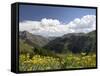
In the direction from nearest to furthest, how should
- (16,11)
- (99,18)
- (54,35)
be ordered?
(16,11), (54,35), (99,18)

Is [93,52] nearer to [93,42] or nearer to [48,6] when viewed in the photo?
[93,42]

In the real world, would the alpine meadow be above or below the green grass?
above

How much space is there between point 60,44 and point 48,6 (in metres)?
0.41

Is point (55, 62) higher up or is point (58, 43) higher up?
point (58, 43)

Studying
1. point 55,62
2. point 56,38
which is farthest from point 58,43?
point 55,62

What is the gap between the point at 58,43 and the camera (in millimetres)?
3086

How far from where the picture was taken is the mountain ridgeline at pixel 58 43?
2.93 meters

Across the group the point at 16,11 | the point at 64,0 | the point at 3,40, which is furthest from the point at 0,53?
the point at 64,0

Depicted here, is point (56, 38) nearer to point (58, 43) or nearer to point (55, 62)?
point (58, 43)

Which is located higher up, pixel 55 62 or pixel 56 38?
pixel 56 38

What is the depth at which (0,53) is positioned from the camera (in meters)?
2.91

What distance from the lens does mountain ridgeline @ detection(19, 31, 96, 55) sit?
2.93 m

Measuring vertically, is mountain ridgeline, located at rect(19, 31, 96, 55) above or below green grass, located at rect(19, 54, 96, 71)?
above

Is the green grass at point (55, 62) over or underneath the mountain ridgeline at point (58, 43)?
underneath
